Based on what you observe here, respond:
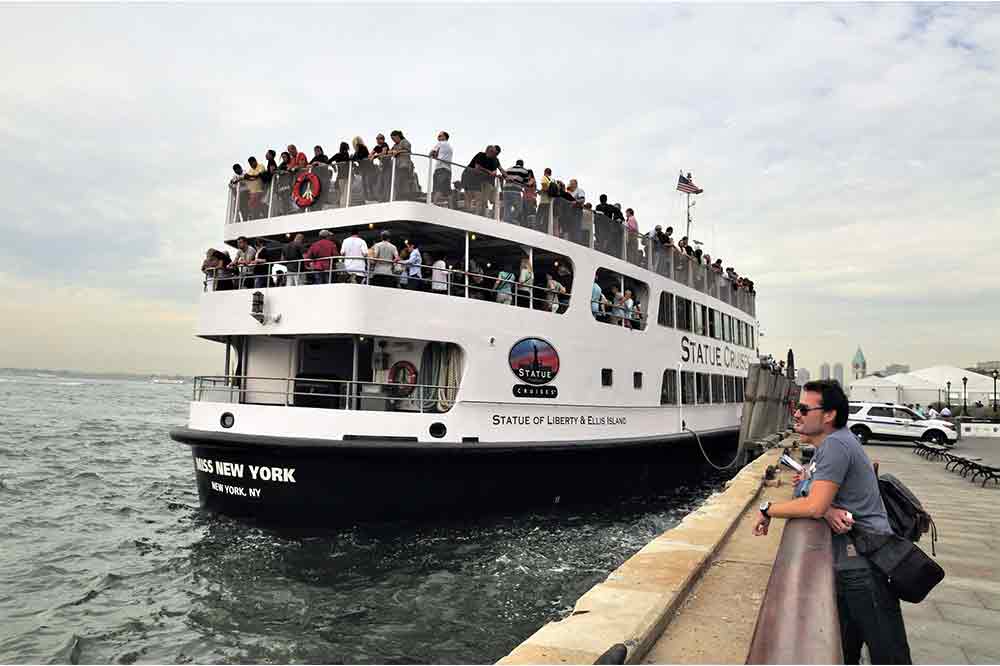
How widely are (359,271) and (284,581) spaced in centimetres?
410

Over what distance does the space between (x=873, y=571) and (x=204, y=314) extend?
10.2 metres

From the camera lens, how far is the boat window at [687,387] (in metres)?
15.5

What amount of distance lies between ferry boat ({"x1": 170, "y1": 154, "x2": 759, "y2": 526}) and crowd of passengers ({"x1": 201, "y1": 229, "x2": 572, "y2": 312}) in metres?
0.05

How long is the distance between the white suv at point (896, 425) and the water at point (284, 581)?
15.7 meters

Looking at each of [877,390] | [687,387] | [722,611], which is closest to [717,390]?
[687,387]

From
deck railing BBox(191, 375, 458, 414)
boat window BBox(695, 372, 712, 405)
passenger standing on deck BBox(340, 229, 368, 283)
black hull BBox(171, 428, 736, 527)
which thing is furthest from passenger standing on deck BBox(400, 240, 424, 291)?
boat window BBox(695, 372, 712, 405)

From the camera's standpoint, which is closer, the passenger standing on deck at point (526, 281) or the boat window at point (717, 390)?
the passenger standing on deck at point (526, 281)

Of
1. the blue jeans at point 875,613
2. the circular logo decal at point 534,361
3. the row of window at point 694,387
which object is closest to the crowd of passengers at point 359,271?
the circular logo decal at point 534,361

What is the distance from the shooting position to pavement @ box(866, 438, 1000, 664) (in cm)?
442

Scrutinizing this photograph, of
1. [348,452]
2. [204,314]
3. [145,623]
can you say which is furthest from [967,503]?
[204,314]

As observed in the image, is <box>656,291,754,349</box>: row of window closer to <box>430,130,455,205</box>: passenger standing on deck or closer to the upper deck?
the upper deck

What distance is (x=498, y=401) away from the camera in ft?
33.7

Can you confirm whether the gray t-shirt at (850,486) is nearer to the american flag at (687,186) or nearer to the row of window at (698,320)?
the row of window at (698,320)

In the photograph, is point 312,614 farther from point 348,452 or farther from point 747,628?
point 747,628
